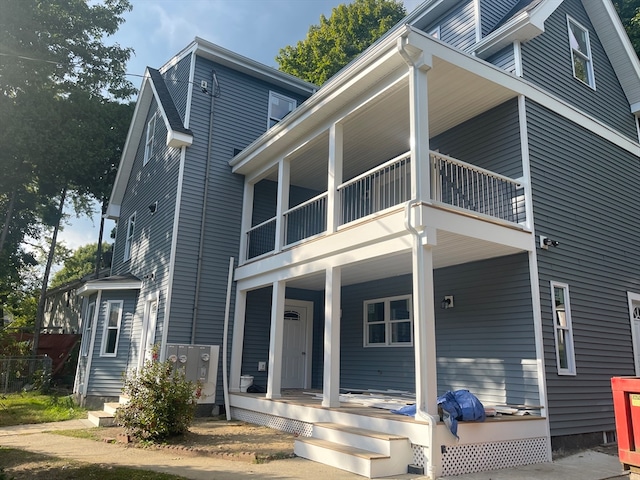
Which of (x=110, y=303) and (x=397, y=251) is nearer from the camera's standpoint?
(x=397, y=251)

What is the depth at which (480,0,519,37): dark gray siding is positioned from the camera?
36.3 ft

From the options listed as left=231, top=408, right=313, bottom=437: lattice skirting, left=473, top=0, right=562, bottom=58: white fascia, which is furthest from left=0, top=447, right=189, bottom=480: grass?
left=473, top=0, right=562, bottom=58: white fascia

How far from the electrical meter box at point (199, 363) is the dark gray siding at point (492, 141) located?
23.3ft

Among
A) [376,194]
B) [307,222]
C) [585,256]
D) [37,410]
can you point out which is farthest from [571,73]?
[37,410]

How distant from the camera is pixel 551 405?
777 cm

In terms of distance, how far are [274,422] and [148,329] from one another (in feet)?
15.7

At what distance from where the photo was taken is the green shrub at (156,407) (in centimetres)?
797

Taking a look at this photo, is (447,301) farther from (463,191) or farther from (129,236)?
(129,236)

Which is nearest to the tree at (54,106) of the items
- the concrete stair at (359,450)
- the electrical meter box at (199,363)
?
the electrical meter box at (199,363)

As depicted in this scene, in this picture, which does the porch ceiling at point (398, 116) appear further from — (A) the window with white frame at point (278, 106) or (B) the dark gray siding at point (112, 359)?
(B) the dark gray siding at point (112, 359)

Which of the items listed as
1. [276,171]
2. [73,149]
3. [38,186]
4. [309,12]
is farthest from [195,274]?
[309,12]

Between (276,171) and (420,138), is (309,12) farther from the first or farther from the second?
(420,138)

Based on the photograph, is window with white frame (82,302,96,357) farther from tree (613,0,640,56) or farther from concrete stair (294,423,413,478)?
tree (613,0,640,56)

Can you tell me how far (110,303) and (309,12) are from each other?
25.4m
